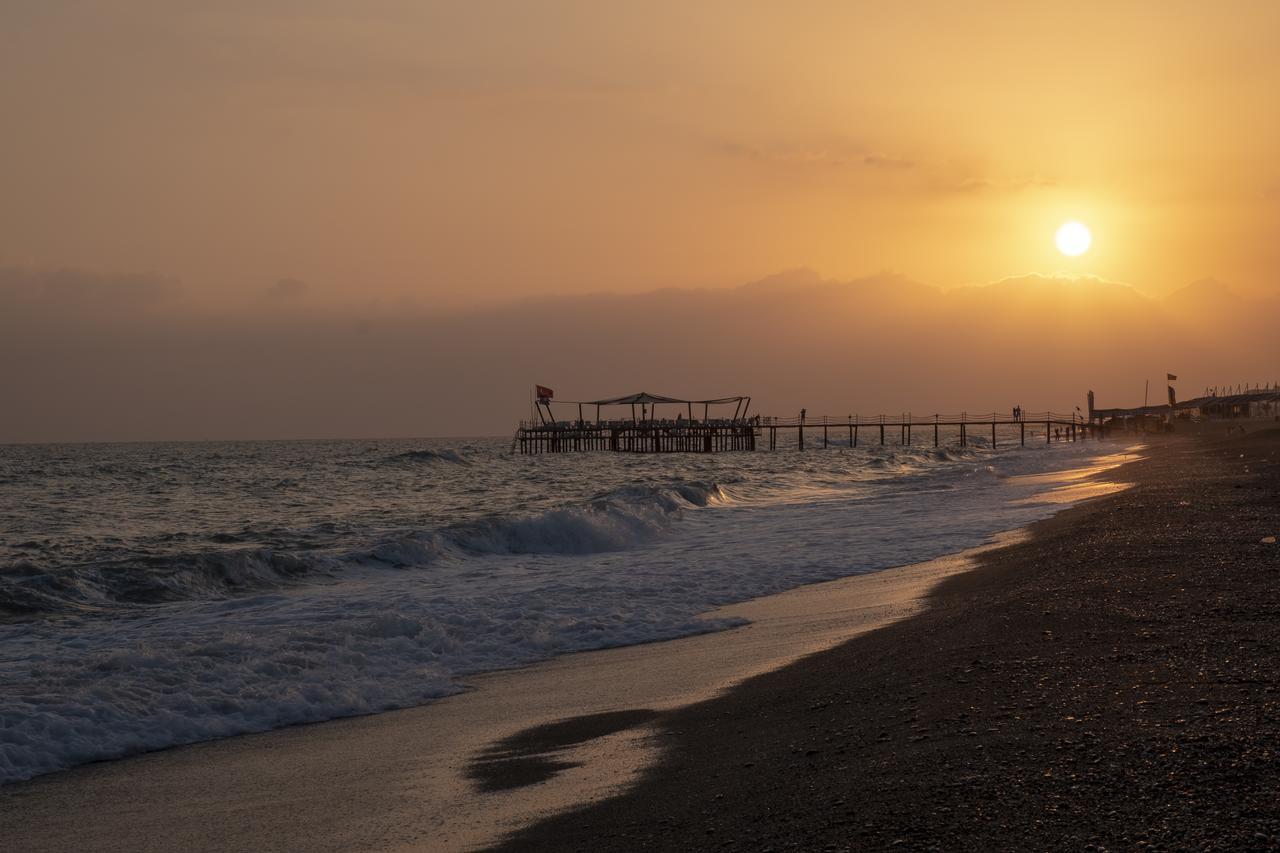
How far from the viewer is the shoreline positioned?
3.87 metres

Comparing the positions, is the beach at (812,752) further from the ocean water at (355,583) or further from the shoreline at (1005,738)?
the ocean water at (355,583)

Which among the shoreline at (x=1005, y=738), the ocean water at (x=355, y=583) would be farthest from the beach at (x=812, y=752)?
the ocean water at (x=355, y=583)

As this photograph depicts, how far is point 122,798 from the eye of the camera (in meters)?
5.90

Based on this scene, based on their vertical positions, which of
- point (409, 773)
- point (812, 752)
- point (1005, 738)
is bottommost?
point (409, 773)

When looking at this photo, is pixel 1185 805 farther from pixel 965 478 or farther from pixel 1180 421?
pixel 1180 421

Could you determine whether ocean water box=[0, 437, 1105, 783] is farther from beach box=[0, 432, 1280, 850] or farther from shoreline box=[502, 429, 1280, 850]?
shoreline box=[502, 429, 1280, 850]

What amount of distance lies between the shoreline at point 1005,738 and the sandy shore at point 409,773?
0.33 metres

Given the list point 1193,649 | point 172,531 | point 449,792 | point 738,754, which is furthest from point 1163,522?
point 172,531

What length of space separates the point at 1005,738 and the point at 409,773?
3286 mm

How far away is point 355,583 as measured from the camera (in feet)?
52.3

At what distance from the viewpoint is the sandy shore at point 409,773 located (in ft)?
16.7

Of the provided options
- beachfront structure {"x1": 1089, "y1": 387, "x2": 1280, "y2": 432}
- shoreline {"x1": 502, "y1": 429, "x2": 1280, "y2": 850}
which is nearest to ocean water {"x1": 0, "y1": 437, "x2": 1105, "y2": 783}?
shoreline {"x1": 502, "y1": 429, "x2": 1280, "y2": 850}

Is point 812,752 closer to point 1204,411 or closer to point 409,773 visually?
point 409,773

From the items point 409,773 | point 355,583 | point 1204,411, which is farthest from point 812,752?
point 1204,411
